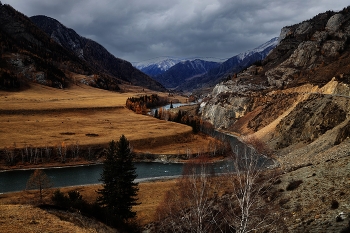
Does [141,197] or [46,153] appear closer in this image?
[141,197]

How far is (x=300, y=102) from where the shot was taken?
108 m

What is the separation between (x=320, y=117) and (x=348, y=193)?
7411 cm

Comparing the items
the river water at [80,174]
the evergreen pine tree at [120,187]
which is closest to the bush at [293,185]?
the evergreen pine tree at [120,187]

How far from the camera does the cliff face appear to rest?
79.4m

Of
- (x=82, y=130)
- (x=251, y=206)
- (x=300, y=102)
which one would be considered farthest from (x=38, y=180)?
(x=300, y=102)

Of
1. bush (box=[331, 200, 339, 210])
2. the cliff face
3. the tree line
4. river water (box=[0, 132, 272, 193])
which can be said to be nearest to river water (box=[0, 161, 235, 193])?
river water (box=[0, 132, 272, 193])

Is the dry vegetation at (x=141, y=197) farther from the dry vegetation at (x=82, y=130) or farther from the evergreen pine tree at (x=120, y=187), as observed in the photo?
the dry vegetation at (x=82, y=130)

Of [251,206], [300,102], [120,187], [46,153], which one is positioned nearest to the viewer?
[251,206]

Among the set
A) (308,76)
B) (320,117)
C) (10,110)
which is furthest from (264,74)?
(10,110)

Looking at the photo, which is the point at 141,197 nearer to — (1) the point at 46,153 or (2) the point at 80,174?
(2) the point at 80,174

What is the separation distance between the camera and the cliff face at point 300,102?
79438 mm

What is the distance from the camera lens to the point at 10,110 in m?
115

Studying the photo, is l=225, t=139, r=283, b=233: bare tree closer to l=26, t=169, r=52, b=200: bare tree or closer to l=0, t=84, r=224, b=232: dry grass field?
l=0, t=84, r=224, b=232: dry grass field

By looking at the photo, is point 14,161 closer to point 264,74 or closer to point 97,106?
point 97,106
